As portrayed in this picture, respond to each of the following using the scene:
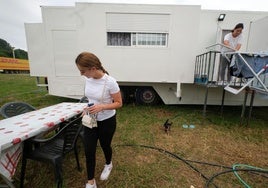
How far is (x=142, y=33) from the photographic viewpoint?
402cm

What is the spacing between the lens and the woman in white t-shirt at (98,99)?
4.51 feet

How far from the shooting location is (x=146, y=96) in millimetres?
4977

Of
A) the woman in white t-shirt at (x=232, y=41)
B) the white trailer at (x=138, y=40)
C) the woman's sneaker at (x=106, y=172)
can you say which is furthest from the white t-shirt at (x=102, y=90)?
the woman in white t-shirt at (x=232, y=41)

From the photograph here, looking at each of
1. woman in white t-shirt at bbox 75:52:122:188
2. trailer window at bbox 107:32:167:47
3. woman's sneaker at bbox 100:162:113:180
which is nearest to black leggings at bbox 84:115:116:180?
woman in white t-shirt at bbox 75:52:122:188

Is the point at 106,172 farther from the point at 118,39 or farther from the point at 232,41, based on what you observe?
the point at 232,41

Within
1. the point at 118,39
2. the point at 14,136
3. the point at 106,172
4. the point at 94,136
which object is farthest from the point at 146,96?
the point at 14,136

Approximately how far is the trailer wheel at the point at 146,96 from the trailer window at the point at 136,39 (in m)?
1.51

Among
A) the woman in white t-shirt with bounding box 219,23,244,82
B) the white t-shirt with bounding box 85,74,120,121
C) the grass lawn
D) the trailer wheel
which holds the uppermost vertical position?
the woman in white t-shirt with bounding box 219,23,244,82

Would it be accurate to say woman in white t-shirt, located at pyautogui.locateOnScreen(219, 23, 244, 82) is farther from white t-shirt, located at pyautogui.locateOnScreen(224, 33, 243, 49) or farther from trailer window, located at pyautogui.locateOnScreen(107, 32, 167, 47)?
trailer window, located at pyautogui.locateOnScreen(107, 32, 167, 47)

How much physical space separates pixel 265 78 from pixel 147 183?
11.3 ft

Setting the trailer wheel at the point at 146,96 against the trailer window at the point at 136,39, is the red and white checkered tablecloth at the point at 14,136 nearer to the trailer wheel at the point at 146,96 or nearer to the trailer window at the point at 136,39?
the trailer window at the point at 136,39

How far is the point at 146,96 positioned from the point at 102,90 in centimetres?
360

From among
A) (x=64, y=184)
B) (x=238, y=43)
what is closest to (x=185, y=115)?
(x=238, y=43)

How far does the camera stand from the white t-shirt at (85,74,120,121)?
146cm
